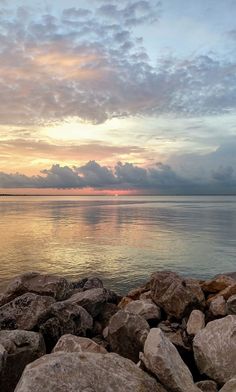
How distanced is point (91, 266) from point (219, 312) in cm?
1903

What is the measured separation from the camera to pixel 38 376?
637cm

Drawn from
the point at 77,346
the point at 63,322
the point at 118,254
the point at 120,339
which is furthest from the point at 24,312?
the point at 118,254

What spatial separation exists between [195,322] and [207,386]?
3.27 metres

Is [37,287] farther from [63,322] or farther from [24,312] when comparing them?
[63,322]

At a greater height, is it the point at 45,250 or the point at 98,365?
the point at 98,365

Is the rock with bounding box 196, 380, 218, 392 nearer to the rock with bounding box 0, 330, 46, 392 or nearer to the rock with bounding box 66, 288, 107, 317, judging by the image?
the rock with bounding box 0, 330, 46, 392

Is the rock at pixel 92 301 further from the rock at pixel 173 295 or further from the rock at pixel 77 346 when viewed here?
the rock at pixel 77 346

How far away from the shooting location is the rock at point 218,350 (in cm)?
902

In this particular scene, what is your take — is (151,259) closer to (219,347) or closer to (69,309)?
(69,309)

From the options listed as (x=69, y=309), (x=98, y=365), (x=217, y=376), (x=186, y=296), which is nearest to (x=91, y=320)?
(x=69, y=309)

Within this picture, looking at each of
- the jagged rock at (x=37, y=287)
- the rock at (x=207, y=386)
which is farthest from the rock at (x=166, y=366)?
the jagged rock at (x=37, y=287)

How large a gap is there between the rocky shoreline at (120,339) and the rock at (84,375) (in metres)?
0.02

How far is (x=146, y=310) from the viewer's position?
42.1 ft

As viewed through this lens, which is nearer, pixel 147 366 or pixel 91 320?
pixel 147 366
